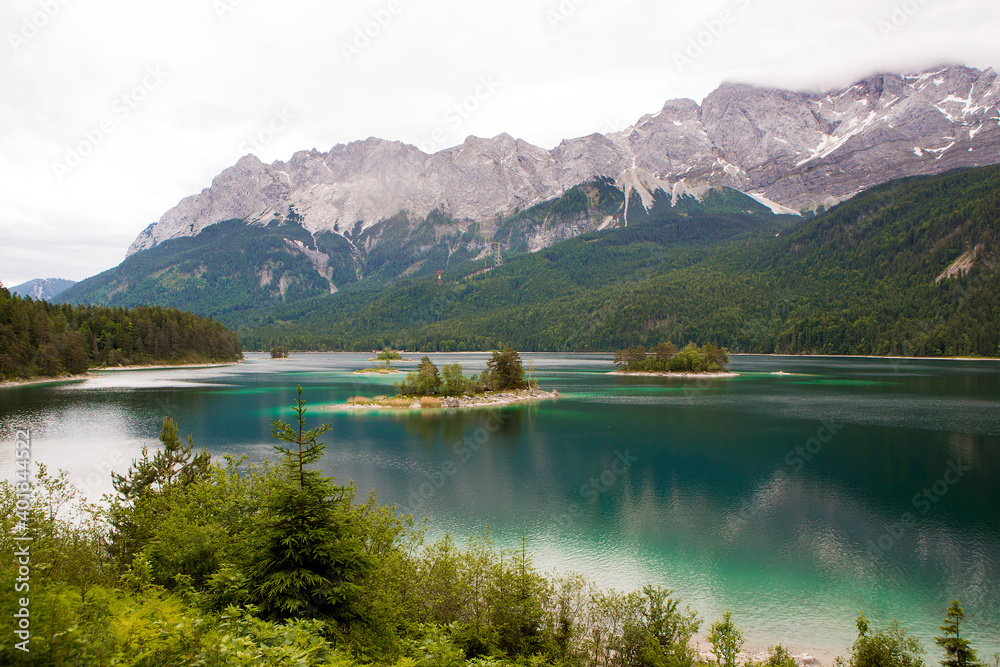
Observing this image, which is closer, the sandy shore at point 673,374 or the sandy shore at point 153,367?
the sandy shore at point 673,374

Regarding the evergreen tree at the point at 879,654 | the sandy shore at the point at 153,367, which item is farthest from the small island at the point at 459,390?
the sandy shore at the point at 153,367

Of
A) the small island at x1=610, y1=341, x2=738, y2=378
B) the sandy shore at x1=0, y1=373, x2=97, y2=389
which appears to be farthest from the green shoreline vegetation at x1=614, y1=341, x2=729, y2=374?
the sandy shore at x1=0, y1=373, x2=97, y2=389

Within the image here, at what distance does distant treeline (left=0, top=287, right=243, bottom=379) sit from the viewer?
85625mm

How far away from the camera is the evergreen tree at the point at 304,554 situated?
33.2 ft

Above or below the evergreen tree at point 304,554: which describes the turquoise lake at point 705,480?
below

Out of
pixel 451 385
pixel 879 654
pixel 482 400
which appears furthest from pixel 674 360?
pixel 879 654

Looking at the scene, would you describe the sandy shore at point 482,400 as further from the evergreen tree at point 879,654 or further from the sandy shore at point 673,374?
the evergreen tree at point 879,654

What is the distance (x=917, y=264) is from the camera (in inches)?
7229

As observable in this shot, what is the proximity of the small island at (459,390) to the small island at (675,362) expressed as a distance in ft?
148

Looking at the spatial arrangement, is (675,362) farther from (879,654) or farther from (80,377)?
(80,377)

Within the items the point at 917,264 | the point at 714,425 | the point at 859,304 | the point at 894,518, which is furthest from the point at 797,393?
the point at 917,264

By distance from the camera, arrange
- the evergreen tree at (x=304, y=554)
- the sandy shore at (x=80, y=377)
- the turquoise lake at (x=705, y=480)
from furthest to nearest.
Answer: the sandy shore at (x=80, y=377), the turquoise lake at (x=705, y=480), the evergreen tree at (x=304, y=554)

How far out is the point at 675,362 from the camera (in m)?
118

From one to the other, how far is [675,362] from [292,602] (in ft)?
383
